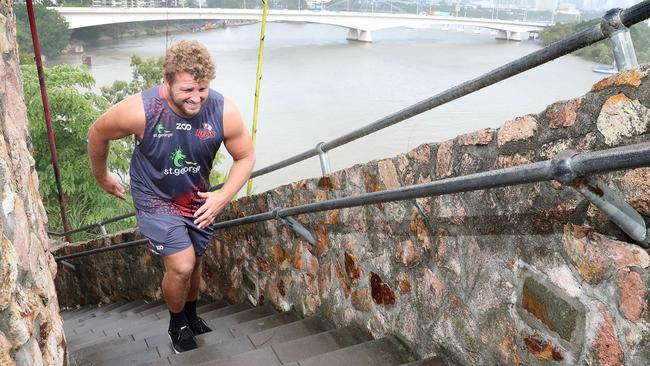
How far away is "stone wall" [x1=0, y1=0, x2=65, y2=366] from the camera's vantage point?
1310 mm

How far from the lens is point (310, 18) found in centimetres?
2806

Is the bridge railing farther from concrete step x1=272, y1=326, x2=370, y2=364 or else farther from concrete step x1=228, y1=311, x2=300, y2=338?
concrete step x1=228, y1=311, x2=300, y2=338

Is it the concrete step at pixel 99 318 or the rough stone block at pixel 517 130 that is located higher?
the rough stone block at pixel 517 130

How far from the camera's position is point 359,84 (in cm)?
2402

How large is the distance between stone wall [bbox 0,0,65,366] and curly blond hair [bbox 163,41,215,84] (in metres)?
0.54

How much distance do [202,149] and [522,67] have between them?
4.69 ft

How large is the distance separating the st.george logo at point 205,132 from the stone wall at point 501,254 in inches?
22.8

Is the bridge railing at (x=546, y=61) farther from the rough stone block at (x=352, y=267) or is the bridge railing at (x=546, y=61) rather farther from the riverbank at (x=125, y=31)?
the riverbank at (x=125, y=31)

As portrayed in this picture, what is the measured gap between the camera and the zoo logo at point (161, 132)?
7.90ft

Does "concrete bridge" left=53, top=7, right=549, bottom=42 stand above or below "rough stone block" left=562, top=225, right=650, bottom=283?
below

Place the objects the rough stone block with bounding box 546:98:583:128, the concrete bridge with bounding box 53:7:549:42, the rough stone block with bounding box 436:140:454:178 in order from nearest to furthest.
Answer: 1. the rough stone block with bounding box 546:98:583:128
2. the rough stone block with bounding box 436:140:454:178
3. the concrete bridge with bounding box 53:7:549:42

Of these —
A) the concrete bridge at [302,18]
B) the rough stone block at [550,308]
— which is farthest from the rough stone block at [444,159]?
the concrete bridge at [302,18]

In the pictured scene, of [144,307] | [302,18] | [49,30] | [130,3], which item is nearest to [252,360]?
[144,307]

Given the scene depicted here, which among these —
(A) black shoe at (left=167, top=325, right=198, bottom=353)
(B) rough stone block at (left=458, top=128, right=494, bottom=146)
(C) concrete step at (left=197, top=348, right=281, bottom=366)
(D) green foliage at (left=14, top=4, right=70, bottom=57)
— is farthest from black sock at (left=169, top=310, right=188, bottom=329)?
(D) green foliage at (left=14, top=4, right=70, bottom=57)
